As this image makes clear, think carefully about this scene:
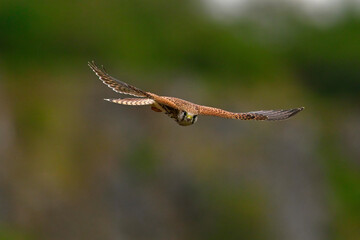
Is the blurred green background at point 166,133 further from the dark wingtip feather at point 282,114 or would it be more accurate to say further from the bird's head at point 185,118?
the bird's head at point 185,118

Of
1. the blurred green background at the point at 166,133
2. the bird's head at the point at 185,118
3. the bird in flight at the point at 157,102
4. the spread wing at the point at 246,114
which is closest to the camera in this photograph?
the bird in flight at the point at 157,102

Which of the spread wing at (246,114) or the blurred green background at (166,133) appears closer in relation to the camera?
the spread wing at (246,114)

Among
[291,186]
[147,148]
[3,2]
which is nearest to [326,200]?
[291,186]

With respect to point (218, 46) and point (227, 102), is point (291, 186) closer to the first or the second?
point (227, 102)

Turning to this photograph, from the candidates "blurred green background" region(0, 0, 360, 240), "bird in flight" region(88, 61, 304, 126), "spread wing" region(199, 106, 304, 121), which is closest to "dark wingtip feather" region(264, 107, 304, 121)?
"spread wing" region(199, 106, 304, 121)

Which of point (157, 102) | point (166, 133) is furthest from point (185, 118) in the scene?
point (166, 133)

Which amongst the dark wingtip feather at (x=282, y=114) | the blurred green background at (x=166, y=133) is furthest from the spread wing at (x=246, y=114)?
the blurred green background at (x=166, y=133)

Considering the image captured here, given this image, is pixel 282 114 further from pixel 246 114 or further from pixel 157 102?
pixel 157 102

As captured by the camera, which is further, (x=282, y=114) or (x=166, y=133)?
(x=166, y=133)
